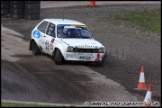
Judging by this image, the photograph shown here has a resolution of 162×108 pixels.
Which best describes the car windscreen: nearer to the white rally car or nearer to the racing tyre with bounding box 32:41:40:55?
the white rally car

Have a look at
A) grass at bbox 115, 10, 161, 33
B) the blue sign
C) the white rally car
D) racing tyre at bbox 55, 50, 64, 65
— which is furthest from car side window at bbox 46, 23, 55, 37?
grass at bbox 115, 10, 161, 33

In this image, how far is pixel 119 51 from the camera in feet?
68.8

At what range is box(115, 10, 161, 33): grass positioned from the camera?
94.8ft

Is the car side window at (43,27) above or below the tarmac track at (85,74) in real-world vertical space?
above

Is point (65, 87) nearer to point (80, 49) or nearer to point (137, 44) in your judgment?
point (80, 49)

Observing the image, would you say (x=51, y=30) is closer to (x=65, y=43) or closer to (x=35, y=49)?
(x=35, y=49)

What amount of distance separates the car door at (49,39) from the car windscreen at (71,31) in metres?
0.23

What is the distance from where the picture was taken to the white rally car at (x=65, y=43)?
57.6 ft

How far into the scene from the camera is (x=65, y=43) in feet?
58.0

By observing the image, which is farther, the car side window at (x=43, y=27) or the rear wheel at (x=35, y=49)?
the car side window at (x=43, y=27)

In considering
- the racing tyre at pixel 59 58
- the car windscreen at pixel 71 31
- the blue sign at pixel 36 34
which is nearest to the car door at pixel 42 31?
the blue sign at pixel 36 34

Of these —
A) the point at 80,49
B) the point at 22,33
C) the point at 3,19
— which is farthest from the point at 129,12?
the point at 80,49

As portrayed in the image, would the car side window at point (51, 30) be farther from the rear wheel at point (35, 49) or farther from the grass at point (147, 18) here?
the grass at point (147, 18)

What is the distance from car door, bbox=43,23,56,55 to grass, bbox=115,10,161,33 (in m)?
9.82
